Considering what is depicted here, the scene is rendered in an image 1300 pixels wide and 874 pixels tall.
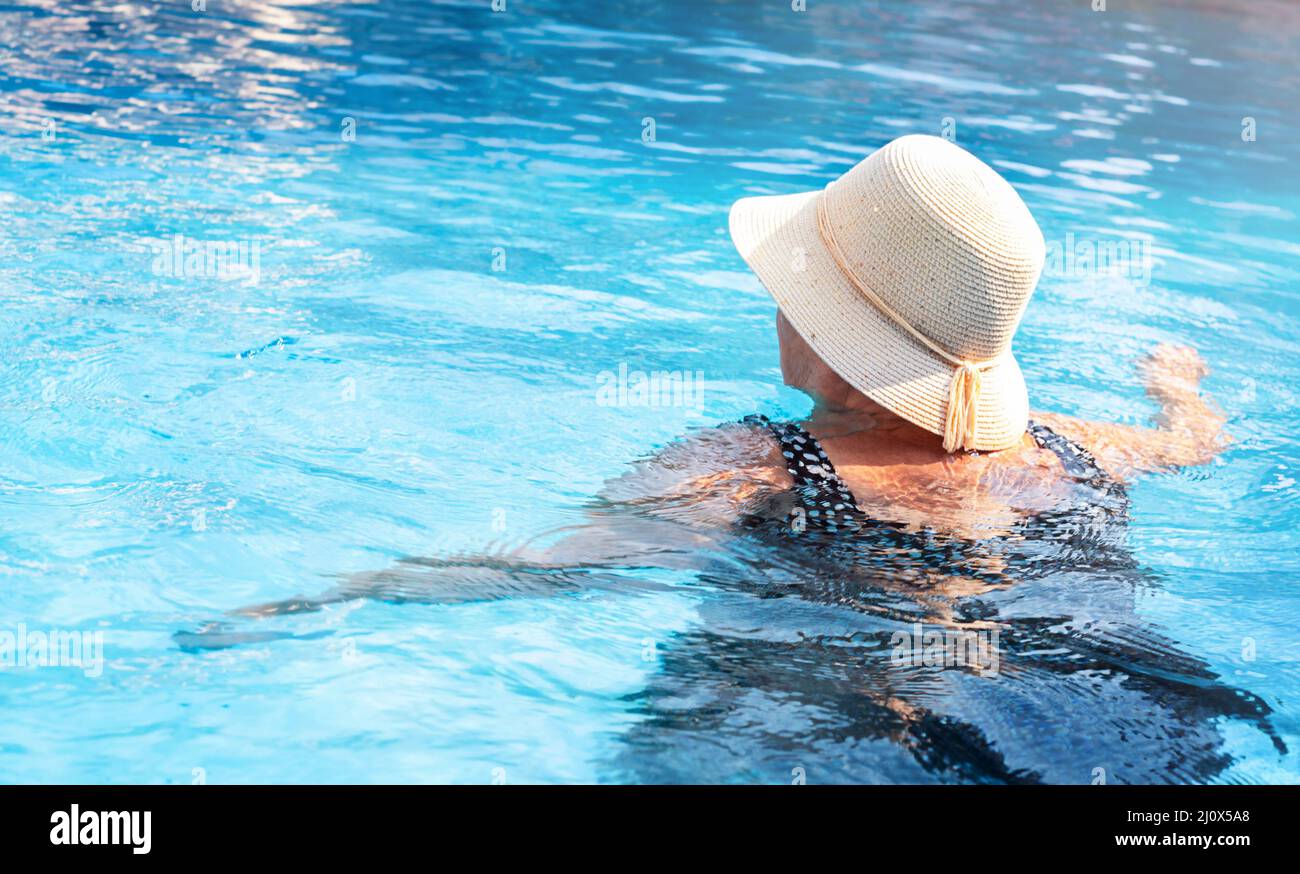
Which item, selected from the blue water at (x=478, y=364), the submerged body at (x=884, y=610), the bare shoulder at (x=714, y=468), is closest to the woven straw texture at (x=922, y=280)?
the submerged body at (x=884, y=610)

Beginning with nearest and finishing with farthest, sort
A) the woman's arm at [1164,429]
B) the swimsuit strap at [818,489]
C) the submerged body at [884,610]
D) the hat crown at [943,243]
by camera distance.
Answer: the submerged body at [884,610] < the hat crown at [943,243] < the swimsuit strap at [818,489] < the woman's arm at [1164,429]

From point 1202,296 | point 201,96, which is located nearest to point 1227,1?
point 1202,296

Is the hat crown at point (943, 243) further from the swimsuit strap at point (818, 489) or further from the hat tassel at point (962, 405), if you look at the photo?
the swimsuit strap at point (818, 489)

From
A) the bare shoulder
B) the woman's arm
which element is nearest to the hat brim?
the bare shoulder

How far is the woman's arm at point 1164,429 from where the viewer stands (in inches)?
127

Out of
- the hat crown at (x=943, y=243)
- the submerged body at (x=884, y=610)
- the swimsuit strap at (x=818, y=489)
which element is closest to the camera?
the submerged body at (x=884, y=610)

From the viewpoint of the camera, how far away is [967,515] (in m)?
2.73

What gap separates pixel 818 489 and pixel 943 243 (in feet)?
1.94

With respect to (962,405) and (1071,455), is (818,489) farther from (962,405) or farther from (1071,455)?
(1071,455)

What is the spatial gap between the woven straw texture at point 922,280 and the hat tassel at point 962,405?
21 millimetres

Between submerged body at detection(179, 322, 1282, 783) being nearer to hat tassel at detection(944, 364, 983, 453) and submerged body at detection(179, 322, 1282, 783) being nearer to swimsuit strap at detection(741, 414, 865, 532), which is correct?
swimsuit strap at detection(741, 414, 865, 532)

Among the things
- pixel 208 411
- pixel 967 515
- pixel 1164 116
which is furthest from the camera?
pixel 1164 116
